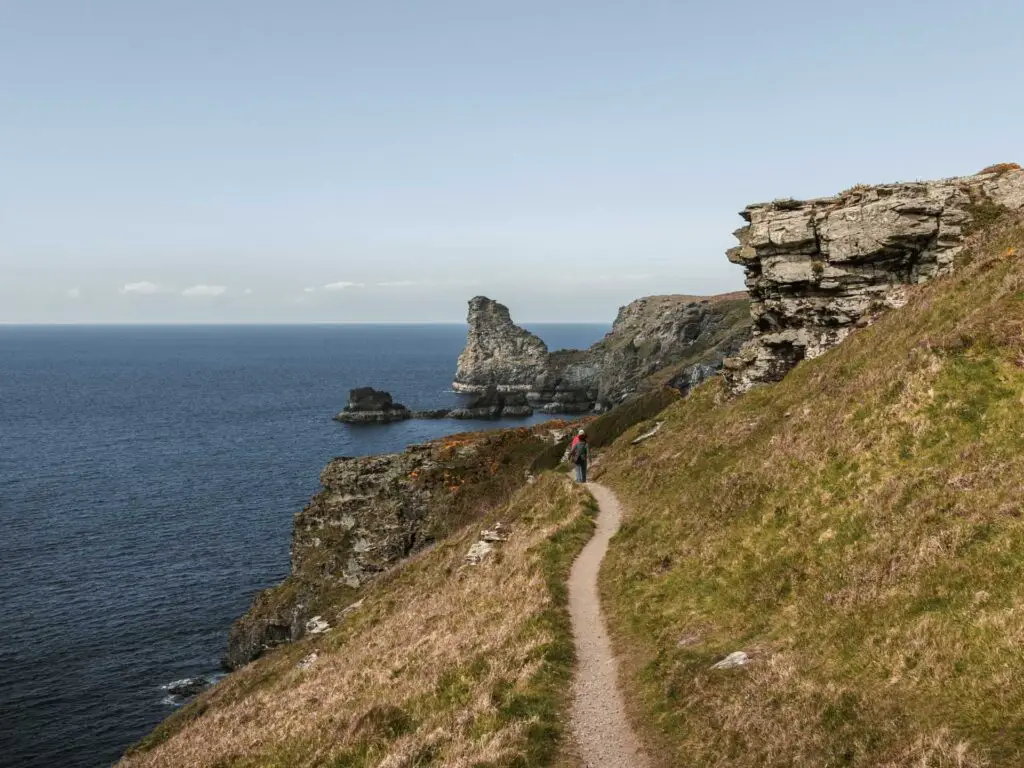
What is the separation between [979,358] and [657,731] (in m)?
15.3

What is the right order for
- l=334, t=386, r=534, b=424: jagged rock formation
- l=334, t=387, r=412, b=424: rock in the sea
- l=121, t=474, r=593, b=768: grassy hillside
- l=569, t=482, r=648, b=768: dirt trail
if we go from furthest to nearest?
l=334, t=386, r=534, b=424: jagged rock formation < l=334, t=387, r=412, b=424: rock in the sea < l=121, t=474, r=593, b=768: grassy hillside < l=569, t=482, r=648, b=768: dirt trail

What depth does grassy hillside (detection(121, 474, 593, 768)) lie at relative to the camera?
14.3m

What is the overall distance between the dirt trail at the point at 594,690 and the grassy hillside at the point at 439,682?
0.39 m

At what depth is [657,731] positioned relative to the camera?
530 inches

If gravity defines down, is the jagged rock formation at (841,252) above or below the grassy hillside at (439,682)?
above

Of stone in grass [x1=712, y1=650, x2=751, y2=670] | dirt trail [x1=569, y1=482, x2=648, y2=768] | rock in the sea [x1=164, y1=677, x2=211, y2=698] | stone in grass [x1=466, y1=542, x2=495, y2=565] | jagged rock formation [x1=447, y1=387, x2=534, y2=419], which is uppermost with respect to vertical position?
stone in grass [x1=712, y1=650, x2=751, y2=670]

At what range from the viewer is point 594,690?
15.8 meters

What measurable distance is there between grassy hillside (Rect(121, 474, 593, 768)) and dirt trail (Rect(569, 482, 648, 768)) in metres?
0.39

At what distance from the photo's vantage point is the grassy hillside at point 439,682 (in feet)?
47.0

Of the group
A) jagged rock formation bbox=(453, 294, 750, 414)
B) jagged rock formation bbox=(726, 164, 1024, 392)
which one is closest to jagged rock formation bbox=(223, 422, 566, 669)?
jagged rock formation bbox=(726, 164, 1024, 392)

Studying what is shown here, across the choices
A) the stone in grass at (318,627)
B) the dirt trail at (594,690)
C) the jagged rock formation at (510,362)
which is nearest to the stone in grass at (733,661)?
the dirt trail at (594,690)

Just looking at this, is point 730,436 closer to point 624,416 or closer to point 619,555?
point 619,555

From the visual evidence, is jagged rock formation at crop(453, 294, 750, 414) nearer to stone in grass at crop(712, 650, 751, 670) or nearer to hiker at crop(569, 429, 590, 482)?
hiker at crop(569, 429, 590, 482)

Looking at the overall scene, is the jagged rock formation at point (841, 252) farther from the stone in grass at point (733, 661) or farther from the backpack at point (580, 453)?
the stone in grass at point (733, 661)
